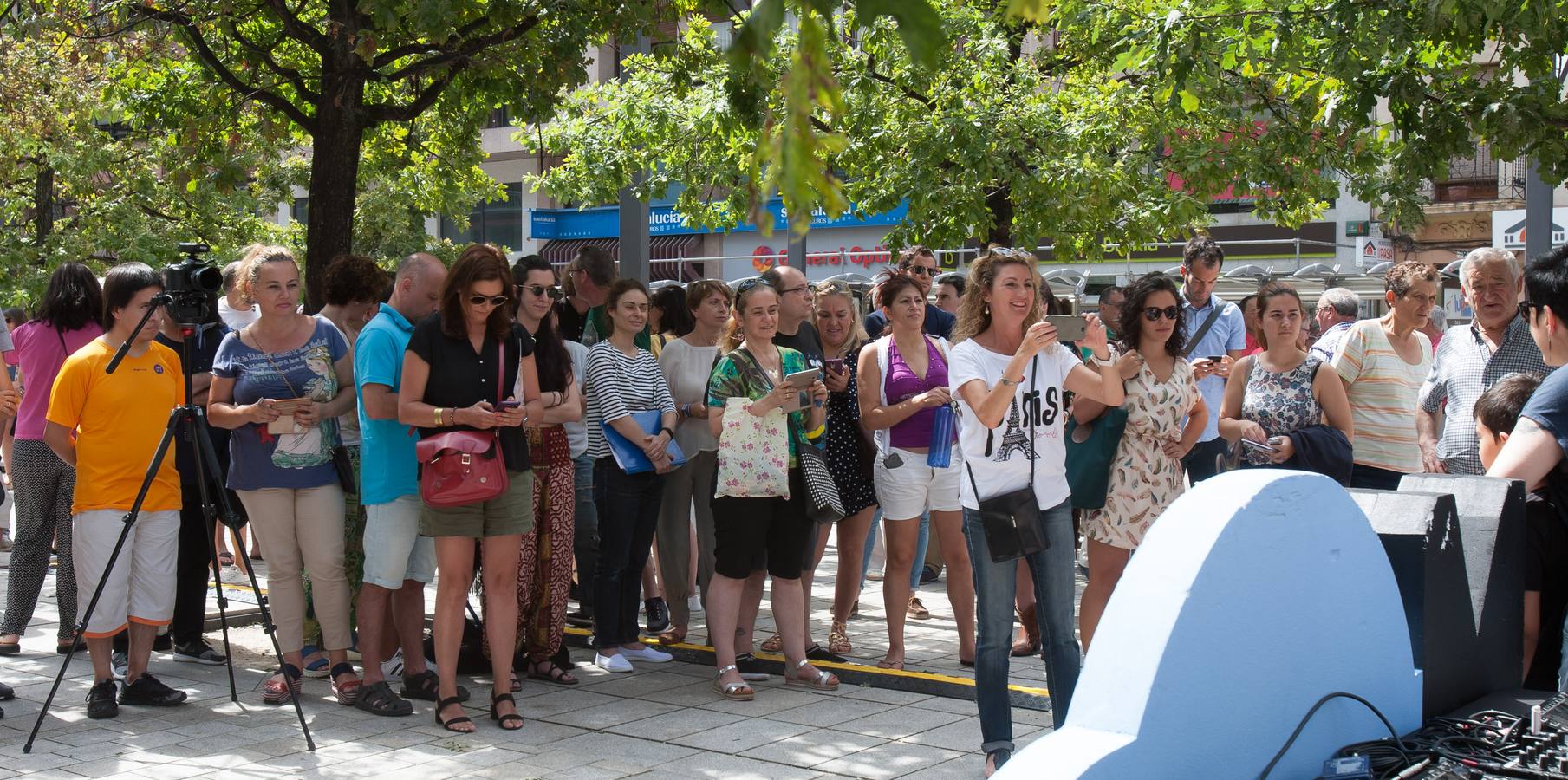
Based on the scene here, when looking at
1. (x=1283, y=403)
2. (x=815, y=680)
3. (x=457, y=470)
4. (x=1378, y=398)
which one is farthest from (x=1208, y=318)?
(x=457, y=470)

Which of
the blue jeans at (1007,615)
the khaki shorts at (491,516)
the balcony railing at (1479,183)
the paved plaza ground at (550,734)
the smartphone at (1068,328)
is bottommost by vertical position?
the paved plaza ground at (550,734)

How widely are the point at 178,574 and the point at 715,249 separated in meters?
30.4

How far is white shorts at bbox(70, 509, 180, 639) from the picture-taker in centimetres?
625

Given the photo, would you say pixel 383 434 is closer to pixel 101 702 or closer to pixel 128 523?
pixel 128 523

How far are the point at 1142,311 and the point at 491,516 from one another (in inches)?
114

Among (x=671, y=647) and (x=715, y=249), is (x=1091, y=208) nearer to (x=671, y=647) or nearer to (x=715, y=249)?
(x=671, y=647)

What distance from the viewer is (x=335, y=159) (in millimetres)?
8758

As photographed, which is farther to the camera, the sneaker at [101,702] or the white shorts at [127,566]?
the sneaker at [101,702]

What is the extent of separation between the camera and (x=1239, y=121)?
15.0 m

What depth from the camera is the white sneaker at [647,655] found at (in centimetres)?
756

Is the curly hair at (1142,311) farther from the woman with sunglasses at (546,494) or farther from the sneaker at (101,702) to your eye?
the sneaker at (101,702)

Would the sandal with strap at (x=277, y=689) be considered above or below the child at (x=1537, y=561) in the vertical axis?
below

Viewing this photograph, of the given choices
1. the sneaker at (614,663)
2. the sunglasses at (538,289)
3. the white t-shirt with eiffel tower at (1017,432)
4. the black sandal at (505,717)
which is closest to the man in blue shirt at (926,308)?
the sunglasses at (538,289)

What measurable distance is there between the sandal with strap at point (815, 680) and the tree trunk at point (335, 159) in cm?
384
